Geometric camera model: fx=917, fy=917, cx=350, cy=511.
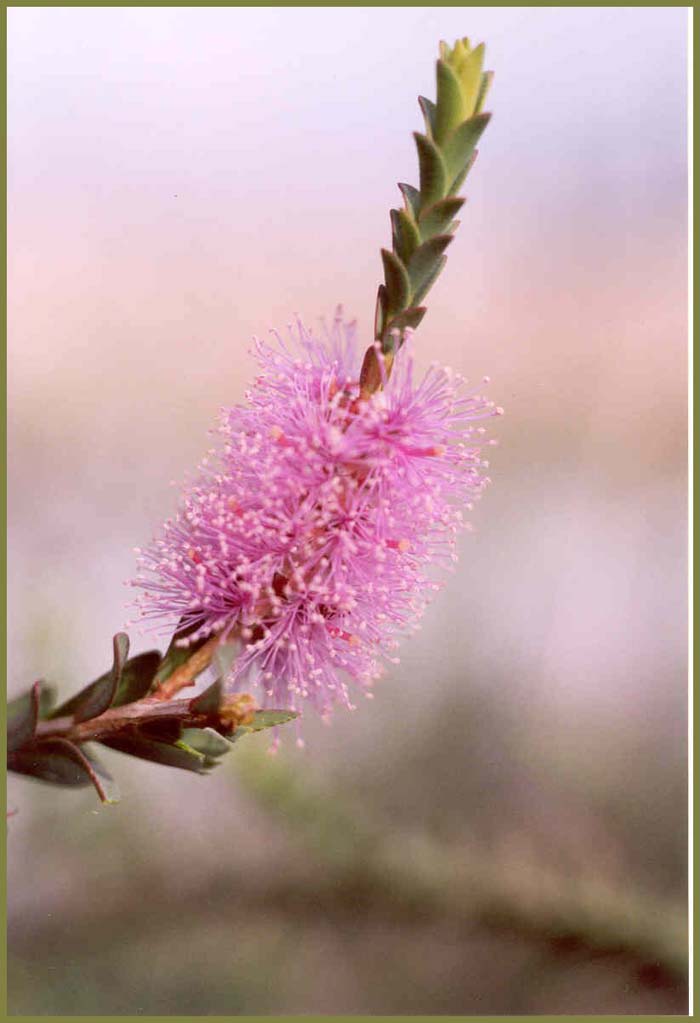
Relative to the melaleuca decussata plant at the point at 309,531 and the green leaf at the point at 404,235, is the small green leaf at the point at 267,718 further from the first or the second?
the green leaf at the point at 404,235

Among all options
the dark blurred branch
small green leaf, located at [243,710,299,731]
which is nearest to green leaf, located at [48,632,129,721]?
small green leaf, located at [243,710,299,731]

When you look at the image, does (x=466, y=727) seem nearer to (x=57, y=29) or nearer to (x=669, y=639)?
(x=669, y=639)

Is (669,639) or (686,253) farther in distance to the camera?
(669,639)

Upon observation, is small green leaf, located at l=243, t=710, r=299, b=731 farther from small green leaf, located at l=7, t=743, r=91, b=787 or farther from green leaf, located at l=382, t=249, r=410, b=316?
green leaf, located at l=382, t=249, r=410, b=316

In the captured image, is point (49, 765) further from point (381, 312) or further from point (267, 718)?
point (381, 312)

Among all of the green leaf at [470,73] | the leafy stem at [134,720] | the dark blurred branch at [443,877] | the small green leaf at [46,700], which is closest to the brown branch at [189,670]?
the leafy stem at [134,720]

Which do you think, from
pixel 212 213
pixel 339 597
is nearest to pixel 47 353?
pixel 212 213

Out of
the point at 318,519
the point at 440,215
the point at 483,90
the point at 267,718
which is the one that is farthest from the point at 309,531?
the point at 483,90
